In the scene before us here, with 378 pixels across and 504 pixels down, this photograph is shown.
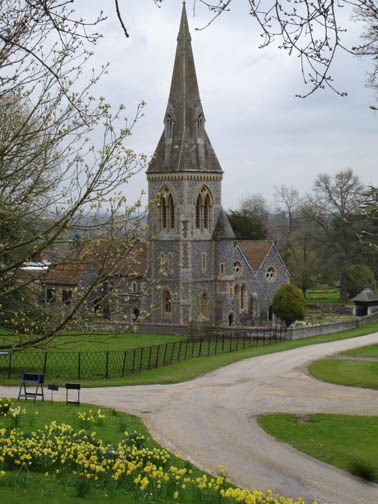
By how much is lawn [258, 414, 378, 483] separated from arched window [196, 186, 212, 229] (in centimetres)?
2636

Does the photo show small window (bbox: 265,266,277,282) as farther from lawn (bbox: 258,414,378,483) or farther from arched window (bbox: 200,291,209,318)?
lawn (bbox: 258,414,378,483)

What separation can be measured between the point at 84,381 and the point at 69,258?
1455cm

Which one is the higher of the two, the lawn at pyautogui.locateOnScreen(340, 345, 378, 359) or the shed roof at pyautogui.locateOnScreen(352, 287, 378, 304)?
the shed roof at pyautogui.locateOnScreen(352, 287, 378, 304)

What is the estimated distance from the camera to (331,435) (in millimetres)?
17797

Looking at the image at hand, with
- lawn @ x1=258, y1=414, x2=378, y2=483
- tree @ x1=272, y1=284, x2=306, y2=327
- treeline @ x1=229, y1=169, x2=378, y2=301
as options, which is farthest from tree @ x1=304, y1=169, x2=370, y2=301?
lawn @ x1=258, y1=414, x2=378, y2=483

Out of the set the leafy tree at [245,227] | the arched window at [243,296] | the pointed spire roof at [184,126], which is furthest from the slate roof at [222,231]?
the leafy tree at [245,227]

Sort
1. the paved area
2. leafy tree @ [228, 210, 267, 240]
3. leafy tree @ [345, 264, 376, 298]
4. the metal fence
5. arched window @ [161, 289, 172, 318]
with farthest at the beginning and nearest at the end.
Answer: leafy tree @ [228, 210, 267, 240] < leafy tree @ [345, 264, 376, 298] < arched window @ [161, 289, 172, 318] < the metal fence < the paved area

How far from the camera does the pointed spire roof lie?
45156 millimetres

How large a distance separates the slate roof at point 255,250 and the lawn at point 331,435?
29937 millimetres

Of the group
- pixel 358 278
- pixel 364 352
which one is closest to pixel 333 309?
pixel 358 278

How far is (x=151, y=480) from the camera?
12.5 meters

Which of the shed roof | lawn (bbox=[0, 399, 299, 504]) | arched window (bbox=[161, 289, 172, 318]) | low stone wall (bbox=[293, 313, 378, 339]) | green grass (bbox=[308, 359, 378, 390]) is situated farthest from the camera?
the shed roof

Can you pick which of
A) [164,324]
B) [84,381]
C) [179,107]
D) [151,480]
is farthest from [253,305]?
[151,480]

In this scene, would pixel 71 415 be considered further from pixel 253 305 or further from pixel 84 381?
pixel 253 305
